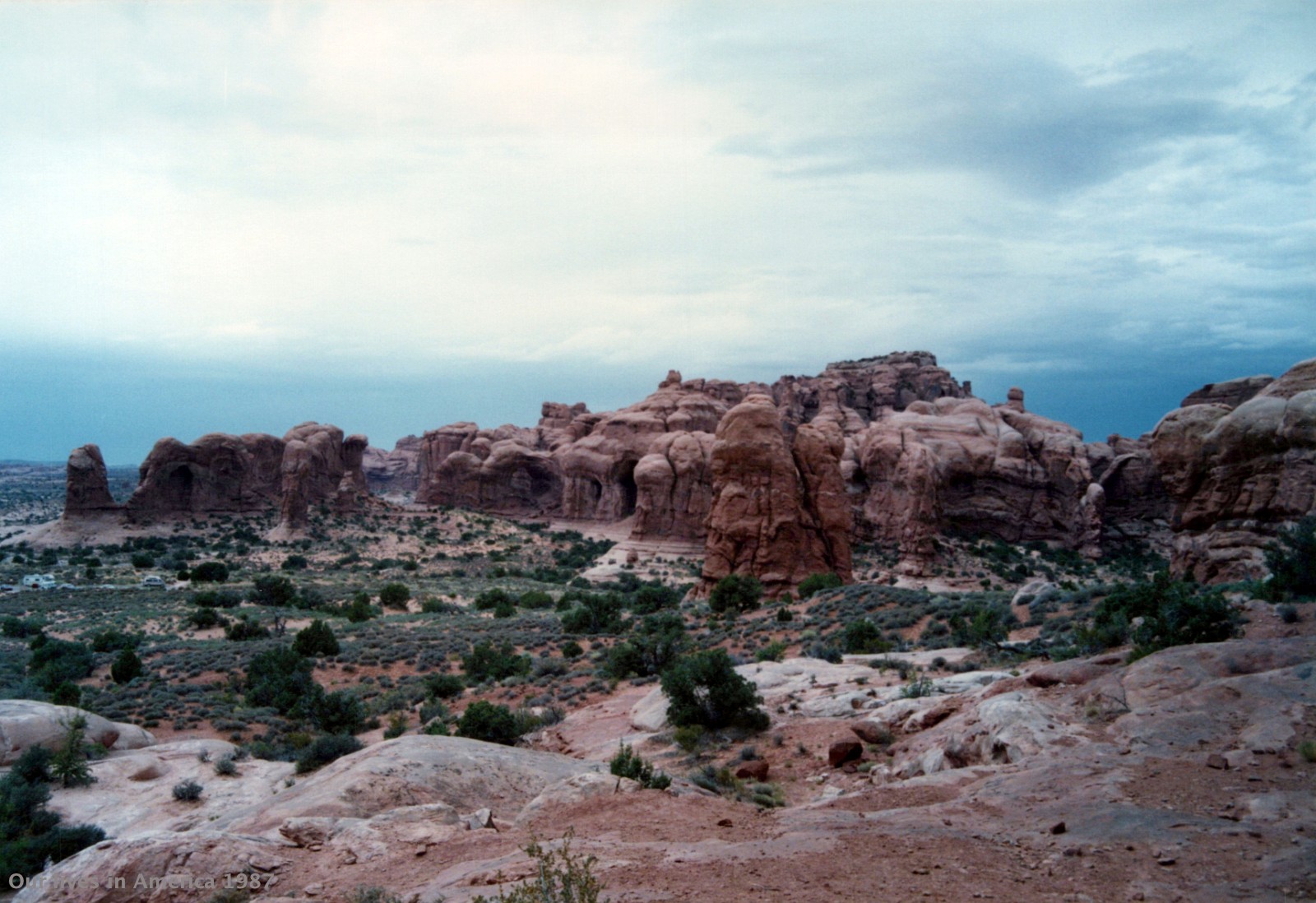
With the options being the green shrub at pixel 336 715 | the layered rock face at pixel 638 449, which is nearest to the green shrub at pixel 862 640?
the green shrub at pixel 336 715

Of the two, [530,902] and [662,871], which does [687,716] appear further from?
[530,902]

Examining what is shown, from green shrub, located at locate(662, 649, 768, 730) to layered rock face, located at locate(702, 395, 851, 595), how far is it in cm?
1731

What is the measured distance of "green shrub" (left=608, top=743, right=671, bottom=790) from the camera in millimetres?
8703

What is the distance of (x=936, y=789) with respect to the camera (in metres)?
8.20

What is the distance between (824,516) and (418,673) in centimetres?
1718

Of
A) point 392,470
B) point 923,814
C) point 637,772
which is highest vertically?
point 923,814

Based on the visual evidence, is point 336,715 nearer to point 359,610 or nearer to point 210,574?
point 359,610

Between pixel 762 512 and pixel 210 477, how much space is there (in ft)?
150

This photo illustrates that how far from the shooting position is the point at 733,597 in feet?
92.0

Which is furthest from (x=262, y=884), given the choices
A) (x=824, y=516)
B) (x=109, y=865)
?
(x=824, y=516)

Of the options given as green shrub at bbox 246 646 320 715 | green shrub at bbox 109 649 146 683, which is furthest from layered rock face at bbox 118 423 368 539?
green shrub at bbox 246 646 320 715

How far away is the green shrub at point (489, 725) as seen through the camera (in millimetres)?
14562

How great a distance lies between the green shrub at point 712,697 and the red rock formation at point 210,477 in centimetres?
5485

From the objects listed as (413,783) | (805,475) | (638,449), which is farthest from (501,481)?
(413,783)
